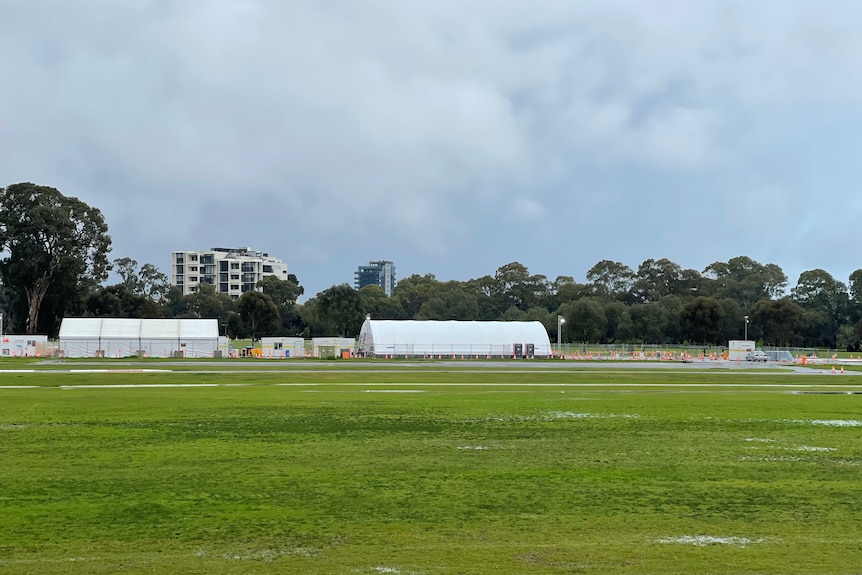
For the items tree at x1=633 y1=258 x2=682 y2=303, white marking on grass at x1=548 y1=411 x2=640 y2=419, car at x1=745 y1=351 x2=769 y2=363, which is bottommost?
car at x1=745 y1=351 x2=769 y2=363

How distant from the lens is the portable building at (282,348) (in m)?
69.1

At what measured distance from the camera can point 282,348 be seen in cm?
6988

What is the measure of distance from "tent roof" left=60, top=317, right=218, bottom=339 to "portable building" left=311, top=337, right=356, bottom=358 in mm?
9353

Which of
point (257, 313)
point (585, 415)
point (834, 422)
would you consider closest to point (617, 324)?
point (257, 313)

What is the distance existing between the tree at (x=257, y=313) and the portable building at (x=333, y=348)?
43.2 metres

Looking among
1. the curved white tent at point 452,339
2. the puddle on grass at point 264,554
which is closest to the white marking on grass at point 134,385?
the puddle on grass at point 264,554

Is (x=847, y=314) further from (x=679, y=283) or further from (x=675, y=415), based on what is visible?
(x=675, y=415)

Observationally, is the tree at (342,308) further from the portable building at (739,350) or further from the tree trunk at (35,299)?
the portable building at (739,350)

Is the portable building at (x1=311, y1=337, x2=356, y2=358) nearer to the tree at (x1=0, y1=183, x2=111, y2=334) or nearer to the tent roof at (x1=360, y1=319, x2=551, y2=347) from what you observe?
the tent roof at (x1=360, y1=319, x2=551, y2=347)

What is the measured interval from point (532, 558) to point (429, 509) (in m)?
2.04

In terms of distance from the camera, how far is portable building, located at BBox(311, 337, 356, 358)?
69.8 m

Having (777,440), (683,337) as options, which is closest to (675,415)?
(777,440)

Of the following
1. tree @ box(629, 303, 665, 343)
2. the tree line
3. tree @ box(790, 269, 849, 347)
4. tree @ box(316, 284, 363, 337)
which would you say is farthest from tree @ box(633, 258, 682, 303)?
tree @ box(316, 284, 363, 337)

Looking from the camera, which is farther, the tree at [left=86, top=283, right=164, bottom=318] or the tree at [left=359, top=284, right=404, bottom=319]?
the tree at [left=359, top=284, right=404, bottom=319]
